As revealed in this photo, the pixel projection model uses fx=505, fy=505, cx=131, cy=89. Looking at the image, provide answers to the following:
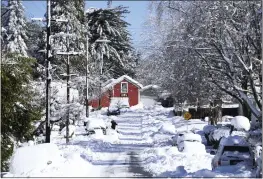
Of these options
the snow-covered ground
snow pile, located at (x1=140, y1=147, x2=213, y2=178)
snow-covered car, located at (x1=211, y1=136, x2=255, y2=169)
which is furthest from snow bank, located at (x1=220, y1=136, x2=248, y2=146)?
snow pile, located at (x1=140, y1=147, x2=213, y2=178)

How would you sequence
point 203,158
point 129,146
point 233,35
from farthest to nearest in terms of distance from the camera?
1. point 129,146
2. point 203,158
3. point 233,35

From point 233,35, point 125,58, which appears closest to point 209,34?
point 233,35

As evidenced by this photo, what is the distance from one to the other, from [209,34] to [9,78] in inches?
342

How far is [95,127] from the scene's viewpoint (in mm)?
45031

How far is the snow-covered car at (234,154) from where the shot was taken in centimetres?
1948

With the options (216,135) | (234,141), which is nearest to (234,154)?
(234,141)

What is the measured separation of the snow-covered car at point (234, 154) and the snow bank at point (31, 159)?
6.46 m

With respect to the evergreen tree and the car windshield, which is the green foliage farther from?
the evergreen tree

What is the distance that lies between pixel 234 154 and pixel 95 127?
26483mm

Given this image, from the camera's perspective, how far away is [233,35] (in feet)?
63.8

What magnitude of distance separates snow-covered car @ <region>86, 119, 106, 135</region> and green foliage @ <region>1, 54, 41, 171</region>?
20448 millimetres

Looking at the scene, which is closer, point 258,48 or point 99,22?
point 258,48

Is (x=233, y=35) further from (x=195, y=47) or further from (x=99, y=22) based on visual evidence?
(x=99, y=22)

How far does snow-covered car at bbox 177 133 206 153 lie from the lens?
29050mm
